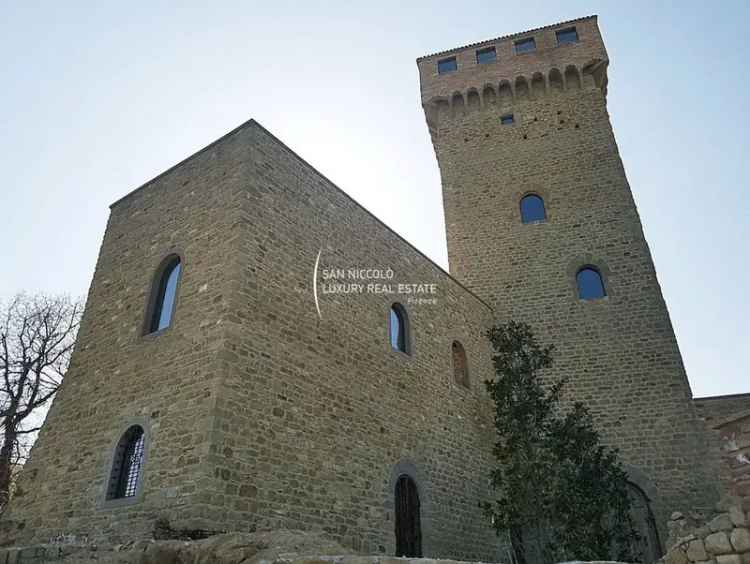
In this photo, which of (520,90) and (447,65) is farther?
(447,65)

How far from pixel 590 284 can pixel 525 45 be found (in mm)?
9305

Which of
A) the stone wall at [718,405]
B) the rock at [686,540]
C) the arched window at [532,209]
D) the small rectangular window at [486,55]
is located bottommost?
the rock at [686,540]

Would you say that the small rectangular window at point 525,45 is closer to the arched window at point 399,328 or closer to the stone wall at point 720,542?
the arched window at point 399,328

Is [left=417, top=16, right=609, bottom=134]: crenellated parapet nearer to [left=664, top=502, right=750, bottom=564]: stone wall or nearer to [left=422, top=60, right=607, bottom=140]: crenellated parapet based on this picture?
[left=422, top=60, right=607, bottom=140]: crenellated parapet

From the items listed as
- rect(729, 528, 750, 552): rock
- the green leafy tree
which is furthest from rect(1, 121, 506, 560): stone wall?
rect(729, 528, 750, 552): rock

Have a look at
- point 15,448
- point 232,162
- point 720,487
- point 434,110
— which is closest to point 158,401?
point 232,162

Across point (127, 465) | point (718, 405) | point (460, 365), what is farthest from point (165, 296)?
point (718, 405)

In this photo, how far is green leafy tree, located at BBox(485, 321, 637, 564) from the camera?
10.1m

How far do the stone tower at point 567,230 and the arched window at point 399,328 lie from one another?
14.4ft

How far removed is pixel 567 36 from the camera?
744 inches

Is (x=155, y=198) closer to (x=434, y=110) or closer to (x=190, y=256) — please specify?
(x=190, y=256)

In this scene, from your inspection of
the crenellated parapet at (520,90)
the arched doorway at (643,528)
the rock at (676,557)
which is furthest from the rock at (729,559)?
the crenellated parapet at (520,90)

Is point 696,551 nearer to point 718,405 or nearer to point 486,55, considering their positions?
point 718,405

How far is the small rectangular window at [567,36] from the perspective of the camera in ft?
61.4
